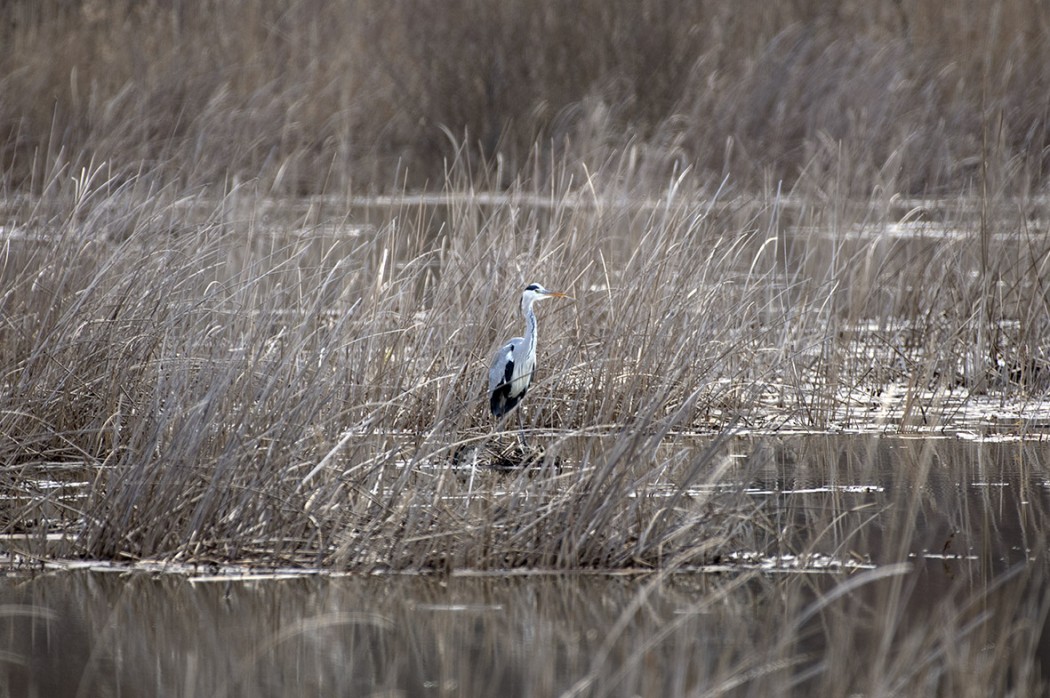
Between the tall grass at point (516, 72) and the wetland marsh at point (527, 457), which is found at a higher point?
the wetland marsh at point (527, 457)

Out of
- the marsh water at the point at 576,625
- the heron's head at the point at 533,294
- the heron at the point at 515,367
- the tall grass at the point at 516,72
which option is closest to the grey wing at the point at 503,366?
the heron at the point at 515,367

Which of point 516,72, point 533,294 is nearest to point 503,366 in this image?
point 533,294

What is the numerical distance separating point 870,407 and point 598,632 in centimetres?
308

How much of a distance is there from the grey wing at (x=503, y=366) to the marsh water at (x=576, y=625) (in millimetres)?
1152

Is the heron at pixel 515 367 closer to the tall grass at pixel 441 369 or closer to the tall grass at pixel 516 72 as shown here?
the tall grass at pixel 441 369

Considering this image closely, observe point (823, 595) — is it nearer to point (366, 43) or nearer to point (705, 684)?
point (705, 684)

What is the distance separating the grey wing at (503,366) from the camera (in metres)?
5.16

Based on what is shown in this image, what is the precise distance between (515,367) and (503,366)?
0.06 metres

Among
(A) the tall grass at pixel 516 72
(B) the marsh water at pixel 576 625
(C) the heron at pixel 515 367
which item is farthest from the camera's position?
(A) the tall grass at pixel 516 72

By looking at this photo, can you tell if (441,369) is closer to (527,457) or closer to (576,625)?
(527,457)

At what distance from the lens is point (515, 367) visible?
5.14m

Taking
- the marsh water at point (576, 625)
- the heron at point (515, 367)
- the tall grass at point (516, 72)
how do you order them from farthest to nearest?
the tall grass at point (516, 72) → the heron at point (515, 367) → the marsh water at point (576, 625)

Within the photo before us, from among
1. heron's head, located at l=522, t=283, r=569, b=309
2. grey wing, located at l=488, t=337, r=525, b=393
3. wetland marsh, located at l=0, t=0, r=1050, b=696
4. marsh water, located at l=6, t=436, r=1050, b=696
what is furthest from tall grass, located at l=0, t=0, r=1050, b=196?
marsh water, located at l=6, t=436, r=1050, b=696

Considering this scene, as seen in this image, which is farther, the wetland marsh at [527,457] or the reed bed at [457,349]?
the reed bed at [457,349]
